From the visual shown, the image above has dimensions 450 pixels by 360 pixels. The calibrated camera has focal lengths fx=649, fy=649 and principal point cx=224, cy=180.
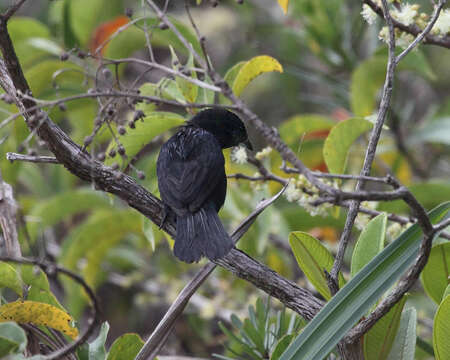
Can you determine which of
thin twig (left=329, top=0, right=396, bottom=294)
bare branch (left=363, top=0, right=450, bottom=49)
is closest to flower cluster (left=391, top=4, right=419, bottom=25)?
bare branch (left=363, top=0, right=450, bottom=49)

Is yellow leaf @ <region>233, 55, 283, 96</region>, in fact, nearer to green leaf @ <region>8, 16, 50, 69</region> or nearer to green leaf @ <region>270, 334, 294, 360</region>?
green leaf @ <region>270, 334, 294, 360</region>

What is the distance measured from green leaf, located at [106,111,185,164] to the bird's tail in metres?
0.33

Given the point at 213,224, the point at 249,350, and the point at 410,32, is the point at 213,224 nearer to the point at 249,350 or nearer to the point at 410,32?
the point at 249,350

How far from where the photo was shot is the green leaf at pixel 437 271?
205 centimetres

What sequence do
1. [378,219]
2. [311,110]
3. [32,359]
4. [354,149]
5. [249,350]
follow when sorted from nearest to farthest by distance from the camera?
1. [32,359]
2. [378,219]
3. [249,350]
4. [354,149]
5. [311,110]

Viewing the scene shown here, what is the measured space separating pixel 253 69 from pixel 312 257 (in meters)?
0.80

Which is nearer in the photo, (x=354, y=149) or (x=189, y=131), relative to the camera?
(x=189, y=131)

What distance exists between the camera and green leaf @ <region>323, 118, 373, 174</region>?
2469 millimetres

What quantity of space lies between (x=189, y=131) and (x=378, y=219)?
1189 millimetres

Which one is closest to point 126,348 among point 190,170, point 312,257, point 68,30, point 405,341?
point 312,257

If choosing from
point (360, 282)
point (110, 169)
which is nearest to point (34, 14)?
point (110, 169)

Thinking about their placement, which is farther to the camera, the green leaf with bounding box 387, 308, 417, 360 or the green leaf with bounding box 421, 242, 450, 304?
the green leaf with bounding box 421, 242, 450, 304

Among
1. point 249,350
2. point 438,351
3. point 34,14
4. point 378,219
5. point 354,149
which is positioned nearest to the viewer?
point 438,351

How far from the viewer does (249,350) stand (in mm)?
2189
